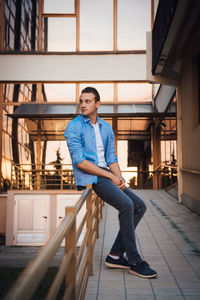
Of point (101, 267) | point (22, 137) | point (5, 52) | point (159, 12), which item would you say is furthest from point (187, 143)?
point (5, 52)

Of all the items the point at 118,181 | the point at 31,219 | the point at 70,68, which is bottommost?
the point at 31,219

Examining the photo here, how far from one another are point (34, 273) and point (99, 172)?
182 centimetres

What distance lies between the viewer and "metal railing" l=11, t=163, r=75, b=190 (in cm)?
1302

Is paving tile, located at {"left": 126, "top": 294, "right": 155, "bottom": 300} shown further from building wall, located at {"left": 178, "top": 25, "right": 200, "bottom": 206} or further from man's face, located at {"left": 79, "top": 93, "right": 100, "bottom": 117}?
building wall, located at {"left": 178, "top": 25, "right": 200, "bottom": 206}

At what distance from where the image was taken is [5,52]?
45.2 feet

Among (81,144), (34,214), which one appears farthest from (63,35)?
(81,144)

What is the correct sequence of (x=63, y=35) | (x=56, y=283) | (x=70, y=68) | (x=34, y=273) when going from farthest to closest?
1. (x=63, y=35)
2. (x=70, y=68)
3. (x=56, y=283)
4. (x=34, y=273)

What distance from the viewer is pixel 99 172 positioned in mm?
2717

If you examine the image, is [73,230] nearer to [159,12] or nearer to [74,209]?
[74,209]

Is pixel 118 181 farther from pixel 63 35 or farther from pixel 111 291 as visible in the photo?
pixel 63 35

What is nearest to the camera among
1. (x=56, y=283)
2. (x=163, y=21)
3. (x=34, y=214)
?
(x=56, y=283)

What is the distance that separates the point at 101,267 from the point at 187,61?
574cm

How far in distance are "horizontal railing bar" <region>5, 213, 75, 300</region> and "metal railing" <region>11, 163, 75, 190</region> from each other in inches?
457

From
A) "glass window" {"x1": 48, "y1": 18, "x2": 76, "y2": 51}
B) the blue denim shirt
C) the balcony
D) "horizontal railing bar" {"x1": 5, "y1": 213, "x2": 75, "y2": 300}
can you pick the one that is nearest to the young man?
the blue denim shirt
